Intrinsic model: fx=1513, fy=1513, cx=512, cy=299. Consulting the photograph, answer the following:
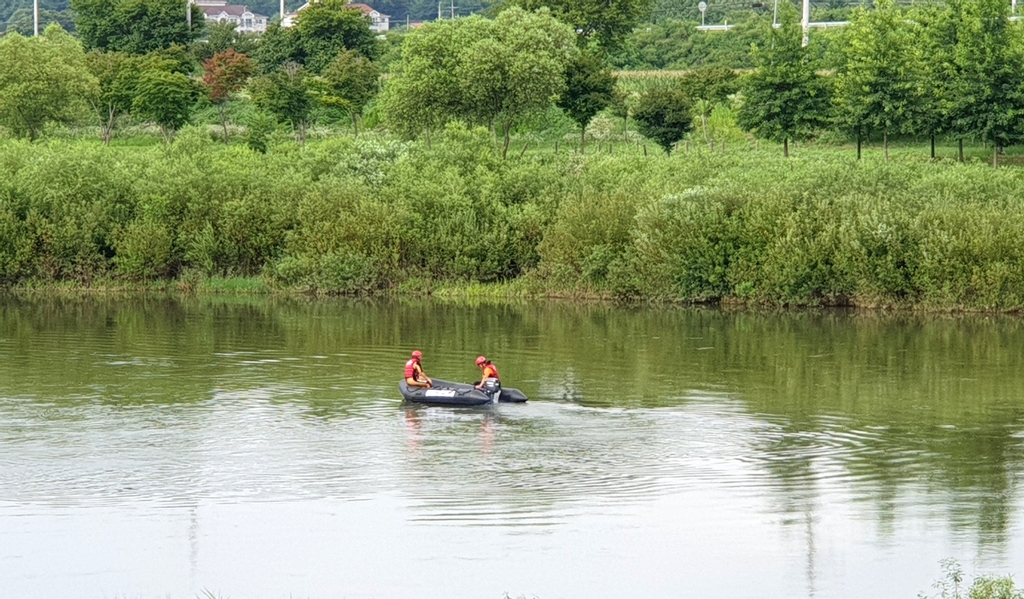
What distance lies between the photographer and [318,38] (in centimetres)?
11044

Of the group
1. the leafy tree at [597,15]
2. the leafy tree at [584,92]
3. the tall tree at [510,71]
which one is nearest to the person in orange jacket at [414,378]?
the tall tree at [510,71]

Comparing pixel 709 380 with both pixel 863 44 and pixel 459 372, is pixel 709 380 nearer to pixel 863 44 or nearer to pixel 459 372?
pixel 459 372

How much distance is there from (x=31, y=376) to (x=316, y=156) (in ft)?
102

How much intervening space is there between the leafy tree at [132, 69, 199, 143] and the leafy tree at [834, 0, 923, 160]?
123ft

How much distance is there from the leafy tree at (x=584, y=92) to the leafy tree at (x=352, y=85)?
14048mm

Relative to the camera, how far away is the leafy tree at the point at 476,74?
257 feet

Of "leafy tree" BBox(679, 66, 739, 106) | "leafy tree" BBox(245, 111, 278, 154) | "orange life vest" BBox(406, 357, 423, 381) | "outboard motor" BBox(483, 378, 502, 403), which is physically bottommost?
"outboard motor" BBox(483, 378, 502, 403)

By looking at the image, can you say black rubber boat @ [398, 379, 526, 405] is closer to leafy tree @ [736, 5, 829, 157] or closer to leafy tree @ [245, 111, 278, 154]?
leafy tree @ [736, 5, 829, 157]

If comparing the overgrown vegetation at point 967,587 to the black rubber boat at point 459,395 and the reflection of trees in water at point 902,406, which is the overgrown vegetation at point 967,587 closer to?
the reflection of trees in water at point 902,406

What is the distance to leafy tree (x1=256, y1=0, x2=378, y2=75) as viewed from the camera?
110 meters

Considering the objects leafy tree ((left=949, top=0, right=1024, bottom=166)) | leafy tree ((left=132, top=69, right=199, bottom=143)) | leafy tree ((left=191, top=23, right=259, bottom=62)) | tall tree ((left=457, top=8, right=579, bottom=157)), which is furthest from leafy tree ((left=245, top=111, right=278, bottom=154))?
leafy tree ((left=949, top=0, right=1024, bottom=166))

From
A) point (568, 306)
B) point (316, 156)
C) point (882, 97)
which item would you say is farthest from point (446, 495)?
point (882, 97)

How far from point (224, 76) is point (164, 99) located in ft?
32.7

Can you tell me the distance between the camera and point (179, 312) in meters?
62.0
